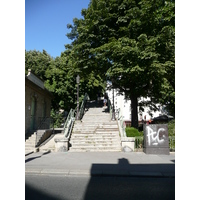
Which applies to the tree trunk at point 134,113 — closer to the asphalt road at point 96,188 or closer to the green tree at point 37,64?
the asphalt road at point 96,188

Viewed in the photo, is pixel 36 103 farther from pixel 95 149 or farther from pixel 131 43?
pixel 131 43

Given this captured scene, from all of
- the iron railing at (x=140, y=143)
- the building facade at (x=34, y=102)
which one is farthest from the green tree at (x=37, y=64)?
the iron railing at (x=140, y=143)

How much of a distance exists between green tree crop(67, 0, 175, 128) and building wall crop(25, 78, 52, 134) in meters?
4.28

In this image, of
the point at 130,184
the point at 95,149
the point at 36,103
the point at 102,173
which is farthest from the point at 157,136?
the point at 36,103

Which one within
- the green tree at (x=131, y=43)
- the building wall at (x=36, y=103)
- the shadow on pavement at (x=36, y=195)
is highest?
the green tree at (x=131, y=43)

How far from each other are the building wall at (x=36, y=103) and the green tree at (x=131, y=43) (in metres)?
4.28

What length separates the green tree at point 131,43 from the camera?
12656 mm

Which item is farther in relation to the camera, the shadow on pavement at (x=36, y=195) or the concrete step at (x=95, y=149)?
the concrete step at (x=95, y=149)

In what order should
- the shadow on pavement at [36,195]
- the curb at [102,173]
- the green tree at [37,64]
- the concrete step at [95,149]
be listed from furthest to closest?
the green tree at [37,64] < the concrete step at [95,149] < the curb at [102,173] < the shadow on pavement at [36,195]

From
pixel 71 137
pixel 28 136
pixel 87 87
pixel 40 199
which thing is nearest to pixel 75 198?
pixel 40 199

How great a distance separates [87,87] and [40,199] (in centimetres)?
1963

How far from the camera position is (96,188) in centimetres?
486

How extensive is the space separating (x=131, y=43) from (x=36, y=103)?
9.42 meters

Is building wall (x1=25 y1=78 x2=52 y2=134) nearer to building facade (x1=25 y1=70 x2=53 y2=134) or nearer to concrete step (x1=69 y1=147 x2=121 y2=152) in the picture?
building facade (x1=25 y1=70 x2=53 y2=134)
